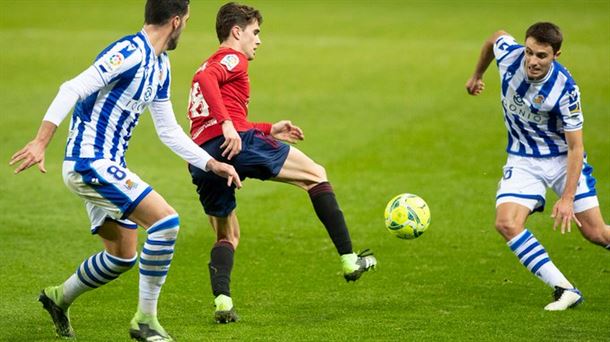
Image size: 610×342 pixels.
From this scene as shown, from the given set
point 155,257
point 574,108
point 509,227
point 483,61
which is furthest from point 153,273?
point 483,61

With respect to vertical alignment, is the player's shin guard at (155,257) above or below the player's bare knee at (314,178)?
below

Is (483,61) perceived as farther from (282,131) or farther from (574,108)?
(282,131)

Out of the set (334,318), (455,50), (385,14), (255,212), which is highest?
(385,14)

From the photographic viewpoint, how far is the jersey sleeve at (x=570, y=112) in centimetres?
846

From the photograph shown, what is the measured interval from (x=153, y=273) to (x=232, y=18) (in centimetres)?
224

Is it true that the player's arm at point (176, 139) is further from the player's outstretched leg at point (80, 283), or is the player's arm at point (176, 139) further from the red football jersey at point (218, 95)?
the player's outstretched leg at point (80, 283)

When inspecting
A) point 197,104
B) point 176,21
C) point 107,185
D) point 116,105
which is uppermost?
point 176,21

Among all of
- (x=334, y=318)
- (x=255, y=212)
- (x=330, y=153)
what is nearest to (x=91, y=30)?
(x=330, y=153)

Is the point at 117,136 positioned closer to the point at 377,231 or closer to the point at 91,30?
the point at 377,231

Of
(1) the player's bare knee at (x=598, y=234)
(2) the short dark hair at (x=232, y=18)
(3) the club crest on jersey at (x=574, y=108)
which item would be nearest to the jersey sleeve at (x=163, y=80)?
(2) the short dark hair at (x=232, y=18)

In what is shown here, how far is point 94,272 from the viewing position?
7.54 m

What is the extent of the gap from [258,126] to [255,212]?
4.29 m

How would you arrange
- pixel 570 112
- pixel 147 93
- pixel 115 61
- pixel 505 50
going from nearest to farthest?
pixel 115 61 < pixel 147 93 < pixel 570 112 < pixel 505 50

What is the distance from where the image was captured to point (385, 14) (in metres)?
30.1
